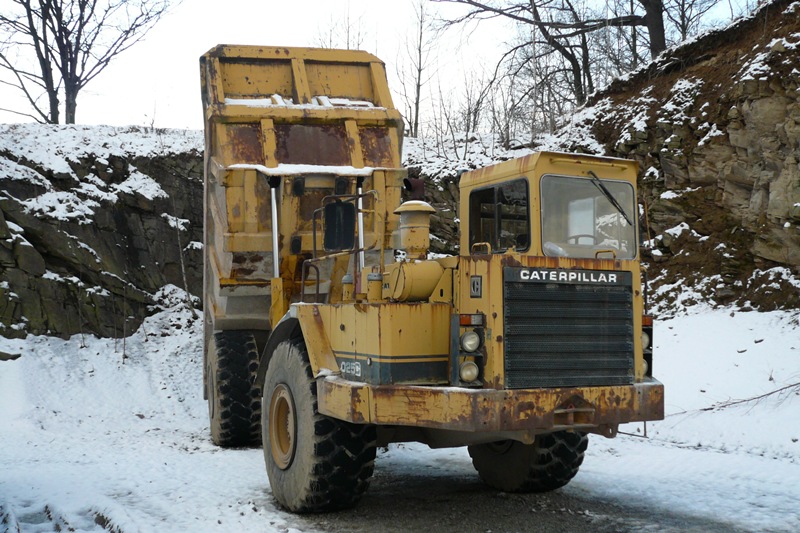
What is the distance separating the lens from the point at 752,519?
20.7ft

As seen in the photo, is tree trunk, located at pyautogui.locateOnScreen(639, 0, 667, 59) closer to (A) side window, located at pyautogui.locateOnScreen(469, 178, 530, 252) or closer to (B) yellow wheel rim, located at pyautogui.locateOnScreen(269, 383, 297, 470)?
(A) side window, located at pyautogui.locateOnScreen(469, 178, 530, 252)

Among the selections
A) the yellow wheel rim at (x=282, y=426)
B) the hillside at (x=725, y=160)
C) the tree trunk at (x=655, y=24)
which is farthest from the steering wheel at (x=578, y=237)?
the tree trunk at (x=655, y=24)

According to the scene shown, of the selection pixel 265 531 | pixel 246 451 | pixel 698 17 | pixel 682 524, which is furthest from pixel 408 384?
pixel 698 17

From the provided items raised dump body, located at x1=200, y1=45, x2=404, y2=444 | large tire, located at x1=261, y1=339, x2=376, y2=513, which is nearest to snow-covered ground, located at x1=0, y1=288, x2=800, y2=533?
large tire, located at x1=261, y1=339, x2=376, y2=513

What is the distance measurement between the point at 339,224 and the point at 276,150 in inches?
107

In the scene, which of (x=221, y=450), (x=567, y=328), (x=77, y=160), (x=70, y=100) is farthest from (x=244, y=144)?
(x=70, y=100)

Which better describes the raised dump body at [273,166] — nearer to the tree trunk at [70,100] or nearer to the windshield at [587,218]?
the windshield at [587,218]

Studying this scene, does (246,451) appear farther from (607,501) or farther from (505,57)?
(505,57)

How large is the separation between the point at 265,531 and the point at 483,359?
1970 millimetres

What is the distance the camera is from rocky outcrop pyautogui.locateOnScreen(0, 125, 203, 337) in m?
16.1

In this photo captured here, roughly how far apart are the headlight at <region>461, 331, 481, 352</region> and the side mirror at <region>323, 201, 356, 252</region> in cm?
137

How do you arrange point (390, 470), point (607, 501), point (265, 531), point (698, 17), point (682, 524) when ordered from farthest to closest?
point (698, 17), point (390, 470), point (607, 501), point (682, 524), point (265, 531)

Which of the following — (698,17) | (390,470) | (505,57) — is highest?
(698,17)

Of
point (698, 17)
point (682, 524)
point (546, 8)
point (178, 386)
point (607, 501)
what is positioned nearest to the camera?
point (682, 524)
